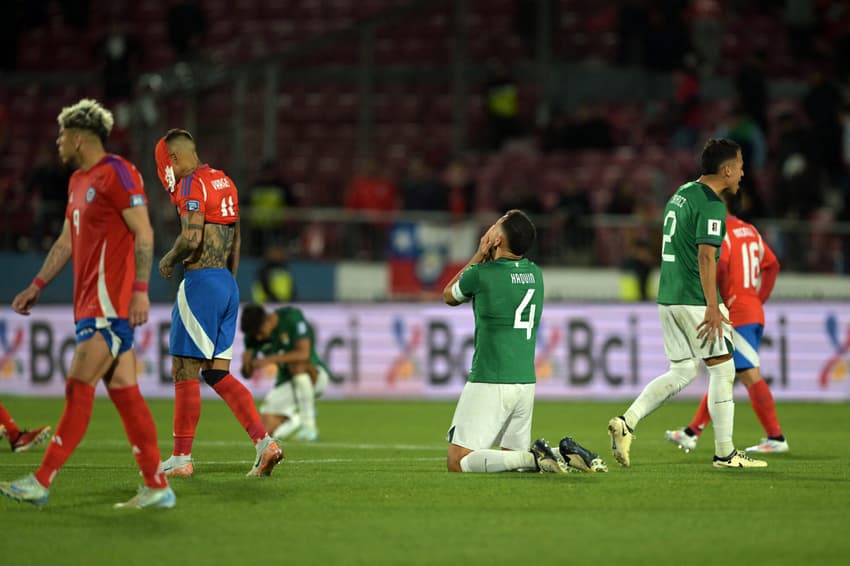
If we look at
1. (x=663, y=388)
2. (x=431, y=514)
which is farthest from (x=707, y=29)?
(x=431, y=514)

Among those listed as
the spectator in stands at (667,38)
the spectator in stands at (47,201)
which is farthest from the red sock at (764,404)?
the spectator in stands at (667,38)

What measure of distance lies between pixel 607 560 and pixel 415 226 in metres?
15.8

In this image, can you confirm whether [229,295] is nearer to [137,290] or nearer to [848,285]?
[137,290]

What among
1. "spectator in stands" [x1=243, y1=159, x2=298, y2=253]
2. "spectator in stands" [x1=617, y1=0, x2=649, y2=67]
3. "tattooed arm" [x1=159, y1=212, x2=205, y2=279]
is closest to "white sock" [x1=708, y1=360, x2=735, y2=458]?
"tattooed arm" [x1=159, y1=212, x2=205, y2=279]

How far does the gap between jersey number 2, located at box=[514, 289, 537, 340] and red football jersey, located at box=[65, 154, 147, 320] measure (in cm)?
282

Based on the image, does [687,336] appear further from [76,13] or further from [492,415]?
[76,13]

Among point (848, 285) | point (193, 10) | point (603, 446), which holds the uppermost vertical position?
point (193, 10)

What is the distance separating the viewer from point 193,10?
90.4 feet

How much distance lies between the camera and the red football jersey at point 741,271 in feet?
40.0

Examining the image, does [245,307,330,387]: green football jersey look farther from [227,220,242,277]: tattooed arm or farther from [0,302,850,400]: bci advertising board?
[0,302,850,400]: bci advertising board

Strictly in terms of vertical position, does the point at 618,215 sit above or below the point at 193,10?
below

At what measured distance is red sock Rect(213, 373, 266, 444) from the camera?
981cm

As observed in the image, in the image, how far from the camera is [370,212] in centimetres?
2305

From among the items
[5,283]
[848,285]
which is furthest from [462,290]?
[5,283]
